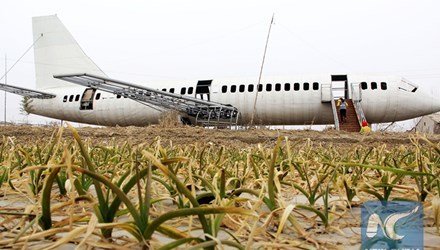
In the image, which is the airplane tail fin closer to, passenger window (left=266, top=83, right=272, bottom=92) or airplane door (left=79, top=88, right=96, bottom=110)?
airplane door (left=79, top=88, right=96, bottom=110)

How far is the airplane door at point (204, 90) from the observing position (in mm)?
11578

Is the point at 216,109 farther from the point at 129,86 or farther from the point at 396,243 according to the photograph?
the point at 396,243

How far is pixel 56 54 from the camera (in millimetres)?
15266

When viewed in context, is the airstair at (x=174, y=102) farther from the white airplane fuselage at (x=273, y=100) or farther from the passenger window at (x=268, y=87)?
the passenger window at (x=268, y=87)

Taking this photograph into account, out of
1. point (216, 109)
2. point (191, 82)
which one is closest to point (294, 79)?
point (216, 109)

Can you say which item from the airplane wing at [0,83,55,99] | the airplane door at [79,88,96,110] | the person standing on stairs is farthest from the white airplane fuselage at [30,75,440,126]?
the airplane wing at [0,83,55,99]

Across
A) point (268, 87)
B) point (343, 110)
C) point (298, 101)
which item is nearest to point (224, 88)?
point (268, 87)

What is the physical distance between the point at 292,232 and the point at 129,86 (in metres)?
8.88

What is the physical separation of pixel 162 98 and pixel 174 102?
41 cm

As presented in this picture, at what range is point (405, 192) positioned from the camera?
82 cm

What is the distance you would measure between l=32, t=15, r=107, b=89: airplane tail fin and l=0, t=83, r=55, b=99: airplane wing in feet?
4.87

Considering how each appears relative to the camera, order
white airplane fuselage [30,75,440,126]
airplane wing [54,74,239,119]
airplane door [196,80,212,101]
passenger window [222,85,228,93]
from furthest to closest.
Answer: airplane door [196,80,212,101] → passenger window [222,85,228,93] → white airplane fuselage [30,75,440,126] → airplane wing [54,74,239,119]

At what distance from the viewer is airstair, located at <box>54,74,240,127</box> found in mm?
8867

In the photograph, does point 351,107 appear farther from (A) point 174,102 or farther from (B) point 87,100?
(B) point 87,100
